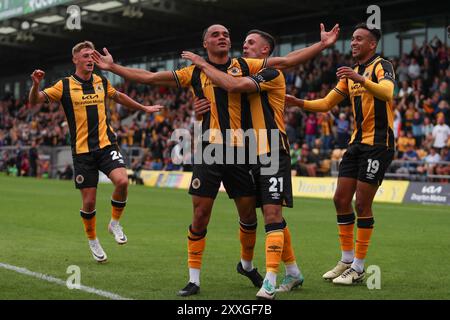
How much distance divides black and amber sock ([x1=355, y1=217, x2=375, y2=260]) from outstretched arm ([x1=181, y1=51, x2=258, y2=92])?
218 centimetres

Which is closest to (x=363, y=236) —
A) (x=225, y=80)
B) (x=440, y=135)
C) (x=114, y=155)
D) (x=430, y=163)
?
(x=225, y=80)

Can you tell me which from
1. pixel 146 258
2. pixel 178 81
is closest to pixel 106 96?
pixel 146 258

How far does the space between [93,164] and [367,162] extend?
363 cm

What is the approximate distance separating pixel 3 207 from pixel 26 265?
9.83 meters

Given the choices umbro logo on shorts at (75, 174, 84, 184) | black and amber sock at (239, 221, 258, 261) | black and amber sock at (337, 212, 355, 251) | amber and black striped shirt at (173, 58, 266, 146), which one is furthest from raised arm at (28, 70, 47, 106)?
black and amber sock at (337, 212, 355, 251)

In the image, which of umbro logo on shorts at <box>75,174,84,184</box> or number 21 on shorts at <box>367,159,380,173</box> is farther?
umbro logo on shorts at <box>75,174,84,184</box>

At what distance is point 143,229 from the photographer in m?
14.2

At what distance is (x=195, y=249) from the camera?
757 centimetres

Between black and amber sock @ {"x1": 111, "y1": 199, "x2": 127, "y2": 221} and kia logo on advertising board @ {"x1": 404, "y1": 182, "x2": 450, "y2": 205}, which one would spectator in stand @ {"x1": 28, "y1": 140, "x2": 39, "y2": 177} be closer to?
kia logo on advertising board @ {"x1": 404, "y1": 182, "x2": 450, "y2": 205}

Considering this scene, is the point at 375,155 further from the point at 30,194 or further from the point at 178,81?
the point at 30,194

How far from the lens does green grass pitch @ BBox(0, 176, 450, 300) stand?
7.62 meters

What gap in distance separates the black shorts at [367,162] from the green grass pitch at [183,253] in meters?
1.09

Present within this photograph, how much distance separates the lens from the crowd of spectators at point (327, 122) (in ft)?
81.3

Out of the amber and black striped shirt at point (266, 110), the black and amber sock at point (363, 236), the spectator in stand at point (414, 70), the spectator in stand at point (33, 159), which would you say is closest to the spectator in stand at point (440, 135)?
the spectator in stand at point (414, 70)
